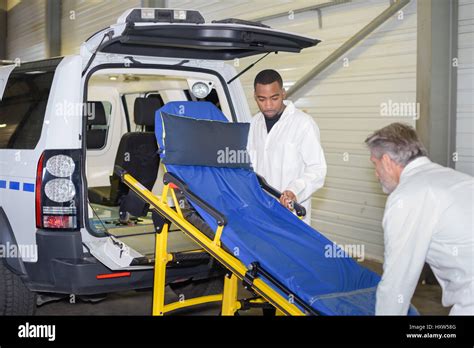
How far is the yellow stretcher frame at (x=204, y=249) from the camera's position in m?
3.22

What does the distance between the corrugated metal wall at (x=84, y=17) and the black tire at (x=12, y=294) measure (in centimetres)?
803

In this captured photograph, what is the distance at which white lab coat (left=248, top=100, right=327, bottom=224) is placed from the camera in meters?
4.51

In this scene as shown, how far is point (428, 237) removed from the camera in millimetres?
2598

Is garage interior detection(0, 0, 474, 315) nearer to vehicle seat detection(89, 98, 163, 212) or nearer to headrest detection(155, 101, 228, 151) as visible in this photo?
vehicle seat detection(89, 98, 163, 212)

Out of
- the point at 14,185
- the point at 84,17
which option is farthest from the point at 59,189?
the point at 84,17

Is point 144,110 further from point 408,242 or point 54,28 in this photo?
point 54,28

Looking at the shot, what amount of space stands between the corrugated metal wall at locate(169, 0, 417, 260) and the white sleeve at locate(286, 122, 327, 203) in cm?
225

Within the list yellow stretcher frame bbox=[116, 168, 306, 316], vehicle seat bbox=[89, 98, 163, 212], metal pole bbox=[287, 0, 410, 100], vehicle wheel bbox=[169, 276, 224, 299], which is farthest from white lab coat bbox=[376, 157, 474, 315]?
metal pole bbox=[287, 0, 410, 100]

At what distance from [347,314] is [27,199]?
226cm

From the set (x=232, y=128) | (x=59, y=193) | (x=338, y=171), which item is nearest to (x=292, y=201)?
(x=232, y=128)

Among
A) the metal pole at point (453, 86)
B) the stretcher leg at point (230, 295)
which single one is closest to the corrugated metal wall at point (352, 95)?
the metal pole at point (453, 86)

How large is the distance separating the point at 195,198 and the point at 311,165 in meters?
1.26

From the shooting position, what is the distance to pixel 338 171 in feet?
24.6

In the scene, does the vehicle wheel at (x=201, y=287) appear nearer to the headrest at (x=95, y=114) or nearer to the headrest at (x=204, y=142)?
the headrest at (x=204, y=142)
